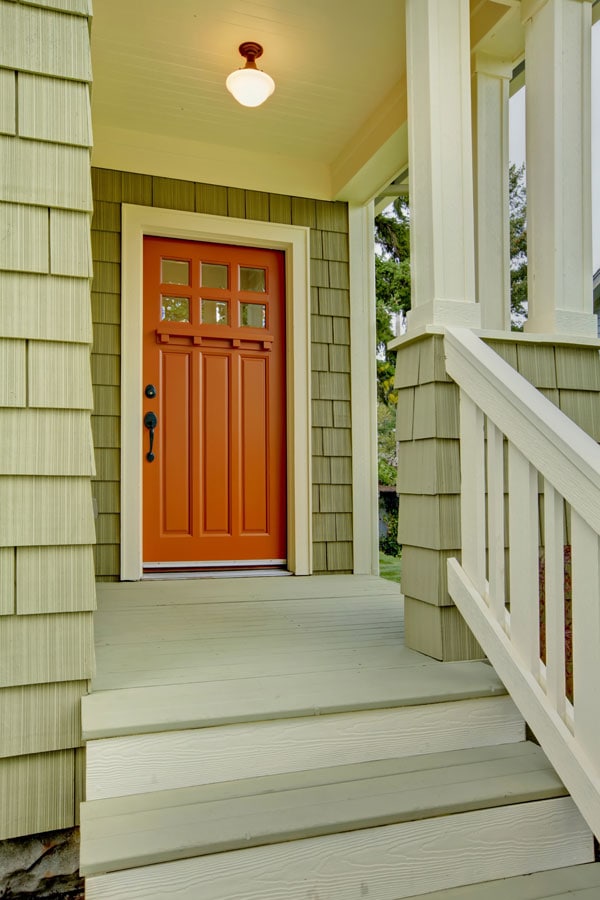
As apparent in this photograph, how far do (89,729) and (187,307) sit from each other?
261cm

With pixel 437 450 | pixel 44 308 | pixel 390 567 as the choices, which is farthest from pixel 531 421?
pixel 390 567

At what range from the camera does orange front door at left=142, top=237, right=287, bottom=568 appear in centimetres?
344

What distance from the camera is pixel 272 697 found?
148 centimetres

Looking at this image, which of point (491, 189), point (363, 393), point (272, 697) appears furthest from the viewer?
point (363, 393)

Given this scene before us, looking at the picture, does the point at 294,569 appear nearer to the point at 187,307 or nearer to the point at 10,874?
the point at 187,307

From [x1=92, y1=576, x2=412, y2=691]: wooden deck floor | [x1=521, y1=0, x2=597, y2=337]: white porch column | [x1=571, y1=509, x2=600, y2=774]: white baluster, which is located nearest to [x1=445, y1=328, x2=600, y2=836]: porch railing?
[x1=571, y1=509, x2=600, y2=774]: white baluster

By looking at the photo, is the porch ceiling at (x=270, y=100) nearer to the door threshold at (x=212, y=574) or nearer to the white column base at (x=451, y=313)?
the white column base at (x=451, y=313)

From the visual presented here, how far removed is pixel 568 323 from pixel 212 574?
7.29 feet

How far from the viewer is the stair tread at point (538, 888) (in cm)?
121

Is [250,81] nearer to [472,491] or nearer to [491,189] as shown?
[491,189]

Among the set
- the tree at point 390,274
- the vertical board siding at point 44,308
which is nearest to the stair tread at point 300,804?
the vertical board siding at point 44,308

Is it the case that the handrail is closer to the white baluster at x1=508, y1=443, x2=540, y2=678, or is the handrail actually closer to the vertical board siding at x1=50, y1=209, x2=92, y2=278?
the white baluster at x1=508, y1=443, x2=540, y2=678

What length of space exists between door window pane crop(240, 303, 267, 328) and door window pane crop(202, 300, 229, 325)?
3.9 inches

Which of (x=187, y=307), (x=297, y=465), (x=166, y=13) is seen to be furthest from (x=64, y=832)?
(x=166, y=13)
